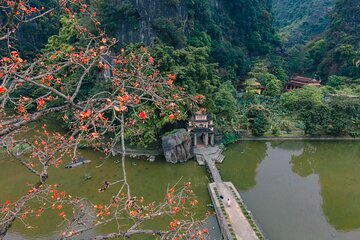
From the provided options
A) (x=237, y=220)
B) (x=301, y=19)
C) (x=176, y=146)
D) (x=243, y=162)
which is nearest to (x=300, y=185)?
(x=243, y=162)

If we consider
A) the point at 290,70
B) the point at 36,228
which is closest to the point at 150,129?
the point at 36,228

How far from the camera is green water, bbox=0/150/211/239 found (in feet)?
34.4

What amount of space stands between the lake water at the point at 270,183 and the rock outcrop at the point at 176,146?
0.40 m

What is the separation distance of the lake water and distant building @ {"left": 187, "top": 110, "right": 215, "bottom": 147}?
130cm

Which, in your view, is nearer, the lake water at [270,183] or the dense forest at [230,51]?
the lake water at [270,183]

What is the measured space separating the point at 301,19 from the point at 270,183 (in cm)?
4388

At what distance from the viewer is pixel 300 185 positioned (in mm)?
12969

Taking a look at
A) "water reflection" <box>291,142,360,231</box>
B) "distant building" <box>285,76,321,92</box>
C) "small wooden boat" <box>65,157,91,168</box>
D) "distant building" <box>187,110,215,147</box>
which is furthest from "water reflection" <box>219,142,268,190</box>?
"distant building" <box>285,76,321,92</box>

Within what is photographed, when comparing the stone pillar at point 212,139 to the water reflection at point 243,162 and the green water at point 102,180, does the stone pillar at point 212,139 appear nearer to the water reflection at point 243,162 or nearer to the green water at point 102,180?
the water reflection at point 243,162

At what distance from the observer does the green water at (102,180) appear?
10.5 metres

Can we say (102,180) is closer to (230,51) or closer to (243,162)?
(243,162)

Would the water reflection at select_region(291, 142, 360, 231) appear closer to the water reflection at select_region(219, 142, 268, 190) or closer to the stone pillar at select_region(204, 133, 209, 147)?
the water reflection at select_region(219, 142, 268, 190)

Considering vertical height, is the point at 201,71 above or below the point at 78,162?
above

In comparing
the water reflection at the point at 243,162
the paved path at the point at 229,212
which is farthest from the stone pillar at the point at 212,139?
the paved path at the point at 229,212
